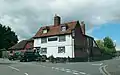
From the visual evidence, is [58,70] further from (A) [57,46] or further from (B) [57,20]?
(B) [57,20]

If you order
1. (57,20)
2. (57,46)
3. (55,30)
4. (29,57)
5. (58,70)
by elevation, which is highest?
(57,20)

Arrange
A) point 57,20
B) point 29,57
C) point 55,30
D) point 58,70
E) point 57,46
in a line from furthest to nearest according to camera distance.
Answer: point 57,20 < point 55,30 < point 57,46 < point 29,57 < point 58,70

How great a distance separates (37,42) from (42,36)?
278cm

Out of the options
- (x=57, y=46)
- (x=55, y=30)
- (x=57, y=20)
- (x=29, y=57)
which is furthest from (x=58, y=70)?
(x=57, y=20)

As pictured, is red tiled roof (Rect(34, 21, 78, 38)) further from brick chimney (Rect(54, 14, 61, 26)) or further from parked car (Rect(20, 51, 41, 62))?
parked car (Rect(20, 51, 41, 62))

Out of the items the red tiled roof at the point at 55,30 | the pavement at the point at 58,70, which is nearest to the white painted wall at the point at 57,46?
the red tiled roof at the point at 55,30

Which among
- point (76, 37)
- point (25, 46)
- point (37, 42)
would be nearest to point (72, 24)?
point (76, 37)

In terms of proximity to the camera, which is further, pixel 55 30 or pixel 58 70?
pixel 55 30

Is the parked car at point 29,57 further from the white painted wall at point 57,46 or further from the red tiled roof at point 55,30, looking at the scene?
the red tiled roof at point 55,30

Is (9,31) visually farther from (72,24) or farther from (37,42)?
(72,24)

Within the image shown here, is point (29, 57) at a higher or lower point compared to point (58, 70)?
higher

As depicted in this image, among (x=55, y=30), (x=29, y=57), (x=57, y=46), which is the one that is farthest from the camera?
(x=55, y=30)

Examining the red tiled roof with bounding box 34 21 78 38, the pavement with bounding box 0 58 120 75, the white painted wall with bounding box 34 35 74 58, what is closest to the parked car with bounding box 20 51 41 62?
the white painted wall with bounding box 34 35 74 58

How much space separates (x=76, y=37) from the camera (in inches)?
2219
